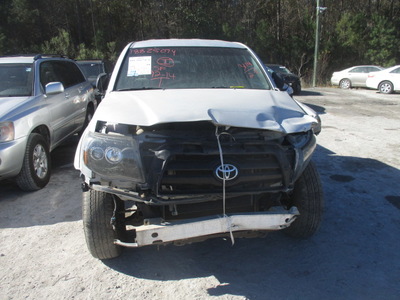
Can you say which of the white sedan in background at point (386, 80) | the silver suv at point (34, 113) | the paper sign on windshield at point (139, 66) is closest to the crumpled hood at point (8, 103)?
the silver suv at point (34, 113)

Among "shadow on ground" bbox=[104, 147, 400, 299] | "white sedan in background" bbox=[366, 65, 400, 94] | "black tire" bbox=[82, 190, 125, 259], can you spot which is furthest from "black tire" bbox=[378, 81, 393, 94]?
"black tire" bbox=[82, 190, 125, 259]

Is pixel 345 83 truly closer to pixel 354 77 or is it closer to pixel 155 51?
pixel 354 77

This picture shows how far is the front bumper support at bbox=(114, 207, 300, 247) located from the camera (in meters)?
2.50

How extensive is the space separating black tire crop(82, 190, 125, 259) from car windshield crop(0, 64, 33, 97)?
289 centimetres

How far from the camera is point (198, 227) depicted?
250 centimetres

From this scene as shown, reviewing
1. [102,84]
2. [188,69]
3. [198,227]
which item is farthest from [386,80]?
[198,227]

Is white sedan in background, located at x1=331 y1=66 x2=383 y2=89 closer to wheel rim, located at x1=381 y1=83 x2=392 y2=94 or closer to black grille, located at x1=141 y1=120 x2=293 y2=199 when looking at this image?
wheel rim, located at x1=381 y1=83 x2=392 y2=94

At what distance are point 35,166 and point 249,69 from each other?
3.06m

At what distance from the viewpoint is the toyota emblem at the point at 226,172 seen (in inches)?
100.0

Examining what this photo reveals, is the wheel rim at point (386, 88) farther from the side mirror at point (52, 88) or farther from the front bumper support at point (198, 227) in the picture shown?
the front bumper support at point (198, 227)

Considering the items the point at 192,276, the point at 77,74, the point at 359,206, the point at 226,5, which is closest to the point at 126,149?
the point at 192,276

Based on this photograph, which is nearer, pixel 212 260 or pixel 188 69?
pixel 212 260

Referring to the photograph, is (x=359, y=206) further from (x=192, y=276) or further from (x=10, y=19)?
(x=10, y=19)

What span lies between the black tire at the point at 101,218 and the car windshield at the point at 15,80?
2.89 m
